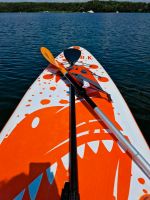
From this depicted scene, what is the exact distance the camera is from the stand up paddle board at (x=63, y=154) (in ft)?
9.95

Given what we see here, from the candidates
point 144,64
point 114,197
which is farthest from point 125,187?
point 144,64

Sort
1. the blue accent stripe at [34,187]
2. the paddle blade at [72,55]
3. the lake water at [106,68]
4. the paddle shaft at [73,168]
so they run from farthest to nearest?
the paddle blade at [72,55] → the lake water at [106,68] → the blue accent stripe at [34,187] → the paddle shaft at [73,168]

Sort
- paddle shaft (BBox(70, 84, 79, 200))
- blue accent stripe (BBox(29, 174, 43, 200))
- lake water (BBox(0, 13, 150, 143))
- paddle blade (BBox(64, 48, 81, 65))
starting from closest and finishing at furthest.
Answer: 1. paddle shaft (BBox(70, 84, 79, 200))
2. blue accent stripe (BBox(29, 174, 43, 200))
3. lake water (BBox(0, 13, 150, 143))
4. paddle blade (BBox(64, 48, 81, 65))

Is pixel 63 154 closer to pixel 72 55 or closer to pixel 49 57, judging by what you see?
pixel 49 57

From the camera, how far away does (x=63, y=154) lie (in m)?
3.62

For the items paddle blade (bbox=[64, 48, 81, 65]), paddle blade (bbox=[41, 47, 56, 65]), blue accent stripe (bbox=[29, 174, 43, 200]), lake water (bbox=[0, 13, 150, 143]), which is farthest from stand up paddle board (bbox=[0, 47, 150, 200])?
paddle blade (bbox=[64, 48, 81, 65])

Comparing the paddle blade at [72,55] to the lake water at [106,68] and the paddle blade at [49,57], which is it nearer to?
the paddle blade at [49,57]

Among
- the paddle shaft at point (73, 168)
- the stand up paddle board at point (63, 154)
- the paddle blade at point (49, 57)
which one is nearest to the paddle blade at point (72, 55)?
the paddle blade at point (49, 57)

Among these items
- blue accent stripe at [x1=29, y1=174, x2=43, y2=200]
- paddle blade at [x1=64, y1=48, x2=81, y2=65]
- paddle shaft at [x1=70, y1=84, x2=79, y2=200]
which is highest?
paddle blade at [x1=64, y1=48, x2=81, y2=65]

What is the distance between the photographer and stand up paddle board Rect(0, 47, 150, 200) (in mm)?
3033

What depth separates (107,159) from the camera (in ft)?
11.6

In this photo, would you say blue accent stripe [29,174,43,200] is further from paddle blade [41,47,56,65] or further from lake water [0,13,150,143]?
paddle blade [41,47,56,65]

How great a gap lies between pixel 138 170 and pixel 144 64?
9780 millimetres

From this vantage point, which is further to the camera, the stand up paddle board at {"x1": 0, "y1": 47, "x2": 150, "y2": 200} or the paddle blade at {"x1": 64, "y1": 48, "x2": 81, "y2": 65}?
the paddle blade at {"x1": 64, "y1": 48, "x2": 81, "y2": 65}
